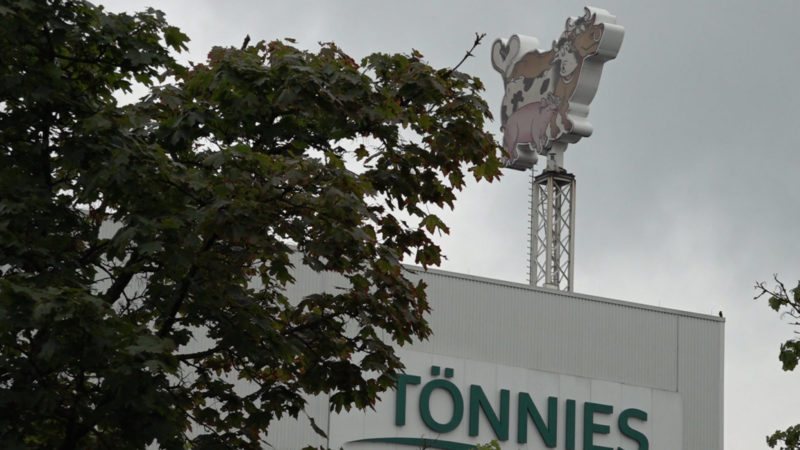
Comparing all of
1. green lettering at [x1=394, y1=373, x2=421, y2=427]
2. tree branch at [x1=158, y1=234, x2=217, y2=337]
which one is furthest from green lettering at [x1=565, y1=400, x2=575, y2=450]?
tree branch at [x1=158, y1=234, x2=217, y2=337]

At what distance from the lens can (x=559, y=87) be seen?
60000mm

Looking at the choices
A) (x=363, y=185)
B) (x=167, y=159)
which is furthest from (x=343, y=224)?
(x=167, y=159)

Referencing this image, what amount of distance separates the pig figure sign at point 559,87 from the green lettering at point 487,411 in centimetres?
1035

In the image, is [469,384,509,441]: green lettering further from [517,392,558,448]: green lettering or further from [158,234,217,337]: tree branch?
[158,234,217,337]: tree branch

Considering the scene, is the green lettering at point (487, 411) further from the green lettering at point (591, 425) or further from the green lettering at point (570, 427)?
the green lettering at point (591, 425)

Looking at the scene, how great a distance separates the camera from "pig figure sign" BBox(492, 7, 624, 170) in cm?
5912

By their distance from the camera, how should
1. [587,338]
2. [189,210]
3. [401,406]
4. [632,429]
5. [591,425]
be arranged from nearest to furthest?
[189,210], [401,406], [591,425], [587,338], [632,429]

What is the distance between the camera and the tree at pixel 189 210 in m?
14.2

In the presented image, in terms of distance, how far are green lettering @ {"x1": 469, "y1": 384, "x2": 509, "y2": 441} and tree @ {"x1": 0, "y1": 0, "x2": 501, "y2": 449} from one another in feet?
112

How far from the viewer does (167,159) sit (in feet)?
48.5

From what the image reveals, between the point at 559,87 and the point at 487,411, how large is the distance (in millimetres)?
13845

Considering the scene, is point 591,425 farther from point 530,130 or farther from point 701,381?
point 530,130

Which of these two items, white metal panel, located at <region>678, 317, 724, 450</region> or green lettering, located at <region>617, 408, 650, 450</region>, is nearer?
green lettering, located at <region>617, 408, 650, 450</region>

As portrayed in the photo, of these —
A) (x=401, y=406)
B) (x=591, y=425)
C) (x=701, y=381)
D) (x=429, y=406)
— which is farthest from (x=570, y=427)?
(x=401, y=406)
